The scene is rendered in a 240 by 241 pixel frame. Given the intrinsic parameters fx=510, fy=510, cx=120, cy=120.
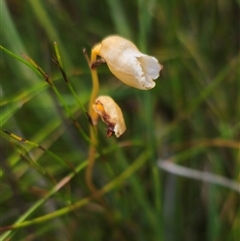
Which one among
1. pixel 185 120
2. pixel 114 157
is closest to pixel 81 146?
pixel 114 157

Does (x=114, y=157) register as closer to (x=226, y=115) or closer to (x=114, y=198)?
(x=114, y=198)

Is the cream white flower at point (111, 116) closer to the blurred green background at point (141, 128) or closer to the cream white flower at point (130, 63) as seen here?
the cream white flower at point (130, 63)

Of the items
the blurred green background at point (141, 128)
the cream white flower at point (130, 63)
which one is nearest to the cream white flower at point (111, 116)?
the cream white flower at point (130, 63)

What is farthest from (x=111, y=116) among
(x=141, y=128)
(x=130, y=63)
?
(x=141, y=128)

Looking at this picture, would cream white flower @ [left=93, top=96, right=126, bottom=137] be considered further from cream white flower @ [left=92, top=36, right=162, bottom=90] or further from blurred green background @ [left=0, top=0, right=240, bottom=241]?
blurred green background @ [left=0, top=0, right=240, bottom=241]

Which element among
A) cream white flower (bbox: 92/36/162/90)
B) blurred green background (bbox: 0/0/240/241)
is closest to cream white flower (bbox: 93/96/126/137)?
cream white flower (bbox: 92/36/162/90)

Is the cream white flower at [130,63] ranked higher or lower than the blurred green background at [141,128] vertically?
lower
